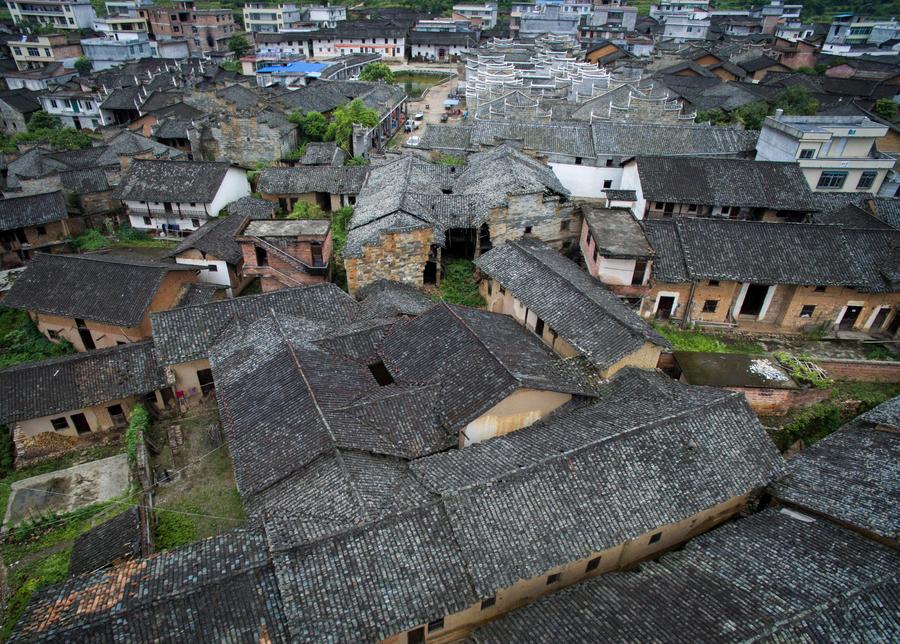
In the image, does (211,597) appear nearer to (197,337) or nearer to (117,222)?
(197,337)

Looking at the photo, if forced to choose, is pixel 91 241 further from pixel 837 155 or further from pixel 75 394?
pixel 837 155

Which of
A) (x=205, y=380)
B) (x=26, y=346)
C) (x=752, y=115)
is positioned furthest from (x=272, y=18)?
(x=205, y=380)

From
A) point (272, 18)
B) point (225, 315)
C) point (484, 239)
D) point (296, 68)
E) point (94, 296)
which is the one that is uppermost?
point (272, 18)

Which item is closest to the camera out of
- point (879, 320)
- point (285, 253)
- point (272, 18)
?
point (879, 320)

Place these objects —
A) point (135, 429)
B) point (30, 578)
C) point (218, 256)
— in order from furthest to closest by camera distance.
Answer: point (218, 256), point (135, 429), point (30, 578)

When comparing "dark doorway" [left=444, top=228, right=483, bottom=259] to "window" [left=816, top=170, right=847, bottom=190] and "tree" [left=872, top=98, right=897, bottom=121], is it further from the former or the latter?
"tree" [left=872, top=98, right=897, bottom=121]

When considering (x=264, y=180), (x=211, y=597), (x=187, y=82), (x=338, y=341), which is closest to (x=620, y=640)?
(x=211, y=597)
